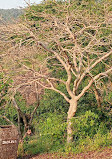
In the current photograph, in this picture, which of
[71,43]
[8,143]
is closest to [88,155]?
[8,143]

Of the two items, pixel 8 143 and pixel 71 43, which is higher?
pixel 71 43

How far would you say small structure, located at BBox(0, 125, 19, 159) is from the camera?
797 centimetres

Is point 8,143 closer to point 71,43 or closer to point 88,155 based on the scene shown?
point 88,155

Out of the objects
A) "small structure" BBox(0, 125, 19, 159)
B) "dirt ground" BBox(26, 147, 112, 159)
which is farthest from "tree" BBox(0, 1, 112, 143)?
"small structure" BBox(0, 125, 19, 159)

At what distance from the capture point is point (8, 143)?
8.07m

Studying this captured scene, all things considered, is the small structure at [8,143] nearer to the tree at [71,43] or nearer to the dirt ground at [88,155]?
the dirt ground at [88,155]

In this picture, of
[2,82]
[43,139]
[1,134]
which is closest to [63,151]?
[43,139]

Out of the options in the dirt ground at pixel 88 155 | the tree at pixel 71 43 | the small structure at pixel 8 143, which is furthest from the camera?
the tree at pixel 71 43

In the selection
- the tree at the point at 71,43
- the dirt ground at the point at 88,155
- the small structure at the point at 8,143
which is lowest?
the dirt ground at the point at 88,155

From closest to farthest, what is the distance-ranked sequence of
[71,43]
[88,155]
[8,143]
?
[88,155]
[8,143]
[71,43]

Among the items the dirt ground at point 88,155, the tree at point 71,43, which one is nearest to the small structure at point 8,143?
the dirt ground at point 88,155

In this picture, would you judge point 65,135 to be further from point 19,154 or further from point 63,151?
point 19,154

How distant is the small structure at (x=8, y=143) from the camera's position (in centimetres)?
797

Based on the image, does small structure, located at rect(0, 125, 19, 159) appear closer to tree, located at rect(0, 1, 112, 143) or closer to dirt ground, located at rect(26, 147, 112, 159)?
dirt ground, located at rect(26, 147, 112, 159)
